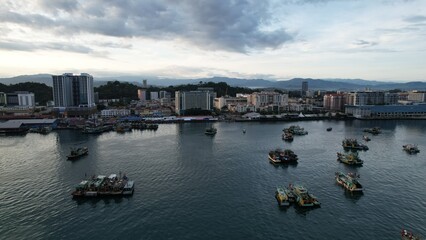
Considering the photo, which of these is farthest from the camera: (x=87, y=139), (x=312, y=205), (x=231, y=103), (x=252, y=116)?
(x=231, y=103)

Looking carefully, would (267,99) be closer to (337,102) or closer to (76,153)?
(337,102)

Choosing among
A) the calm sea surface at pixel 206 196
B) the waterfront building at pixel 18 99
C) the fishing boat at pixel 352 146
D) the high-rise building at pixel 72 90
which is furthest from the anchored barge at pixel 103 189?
the waterfront building at pixel 18 99

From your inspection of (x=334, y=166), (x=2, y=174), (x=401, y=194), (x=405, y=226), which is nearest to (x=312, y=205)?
(x=405, y=226)

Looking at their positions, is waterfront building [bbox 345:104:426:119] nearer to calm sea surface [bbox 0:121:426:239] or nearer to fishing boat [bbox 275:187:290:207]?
calm sea surface [bbox 0:121:426:239]

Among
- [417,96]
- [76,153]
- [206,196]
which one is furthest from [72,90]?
[417,96]

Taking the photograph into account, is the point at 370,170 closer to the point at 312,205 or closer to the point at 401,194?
the point at 401,194

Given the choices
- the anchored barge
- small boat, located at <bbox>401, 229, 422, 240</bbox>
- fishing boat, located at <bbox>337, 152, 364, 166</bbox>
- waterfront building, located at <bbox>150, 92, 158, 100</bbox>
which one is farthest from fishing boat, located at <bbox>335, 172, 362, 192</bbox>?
waterfront building, located at <bbox>150, 92, 158, 100</bbox>

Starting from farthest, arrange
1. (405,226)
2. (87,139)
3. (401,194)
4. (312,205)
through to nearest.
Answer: (87,139) < (401,194) < (312,205) < (405,226)

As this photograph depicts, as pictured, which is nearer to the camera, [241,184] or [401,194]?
[401,194]

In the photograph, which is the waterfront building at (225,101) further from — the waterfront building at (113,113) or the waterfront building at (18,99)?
the waterfront building at (18,99)
